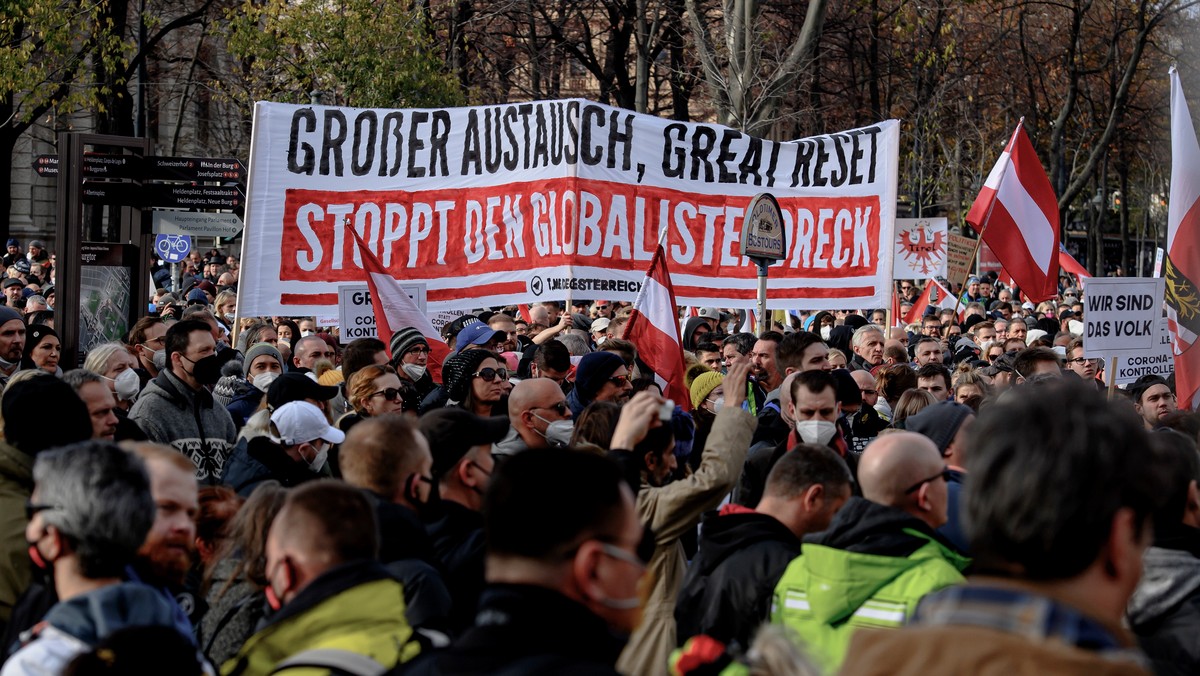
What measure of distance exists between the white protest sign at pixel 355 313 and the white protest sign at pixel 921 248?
12.9m

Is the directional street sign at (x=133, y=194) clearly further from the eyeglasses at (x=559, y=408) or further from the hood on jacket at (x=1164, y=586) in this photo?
the hood on jacket at (x=1164, y=586)

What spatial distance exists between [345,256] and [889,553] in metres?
6.96

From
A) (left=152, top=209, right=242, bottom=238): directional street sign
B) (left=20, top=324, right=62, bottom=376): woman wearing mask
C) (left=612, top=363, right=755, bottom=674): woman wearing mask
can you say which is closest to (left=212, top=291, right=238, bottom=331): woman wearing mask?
(left=152, top=209, right=242, bottom=238): directional street sign

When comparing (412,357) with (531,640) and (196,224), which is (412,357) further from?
(196,224)

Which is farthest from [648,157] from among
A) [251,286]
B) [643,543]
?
[643,543]

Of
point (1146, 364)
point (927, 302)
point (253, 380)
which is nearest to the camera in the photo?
point (253, 380)

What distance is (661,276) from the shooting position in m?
9.10

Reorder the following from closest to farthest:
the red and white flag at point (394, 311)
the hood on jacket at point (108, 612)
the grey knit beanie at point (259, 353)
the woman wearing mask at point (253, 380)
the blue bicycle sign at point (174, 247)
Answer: the hood on jacket at point (108, 612), the woman wearing mask at point (253, 380), the grey knit beanie at point (259, 353), the red and white flag at point (394, 311), the blue bicycle sign at point (174, 247)

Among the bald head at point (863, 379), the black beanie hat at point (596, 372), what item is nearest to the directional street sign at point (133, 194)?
the black beanie hat at point (596, 372)

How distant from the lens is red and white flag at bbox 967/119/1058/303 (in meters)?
11.1

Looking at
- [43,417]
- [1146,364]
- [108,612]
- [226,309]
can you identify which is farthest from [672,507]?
[226,309]

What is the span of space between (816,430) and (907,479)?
91.0 inches

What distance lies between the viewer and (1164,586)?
3670mm

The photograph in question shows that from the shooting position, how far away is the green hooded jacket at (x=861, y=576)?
11.9 ft
